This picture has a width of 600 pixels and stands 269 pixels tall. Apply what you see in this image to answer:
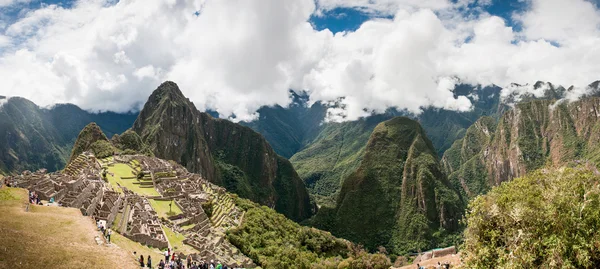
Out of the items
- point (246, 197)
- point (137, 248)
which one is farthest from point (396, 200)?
point (137, 248)

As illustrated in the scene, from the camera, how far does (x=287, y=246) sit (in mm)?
63000

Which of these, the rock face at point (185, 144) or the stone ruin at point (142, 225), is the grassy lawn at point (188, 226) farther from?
the rock face at point (185, 144)

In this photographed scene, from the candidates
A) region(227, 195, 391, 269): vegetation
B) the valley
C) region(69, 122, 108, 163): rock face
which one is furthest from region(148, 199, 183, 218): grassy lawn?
region(69, 122, 108, 163): rock face

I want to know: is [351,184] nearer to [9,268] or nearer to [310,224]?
[310,224]

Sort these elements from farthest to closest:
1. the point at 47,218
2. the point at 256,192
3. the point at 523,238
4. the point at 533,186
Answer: the point at 256,192 < the point at 47,218 < the point at 533,186 < the point at 523,238

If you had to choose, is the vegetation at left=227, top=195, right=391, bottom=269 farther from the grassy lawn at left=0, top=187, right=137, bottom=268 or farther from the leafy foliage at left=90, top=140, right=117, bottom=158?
the leafy foliage at left=90, top=140, right=117, bottom=158

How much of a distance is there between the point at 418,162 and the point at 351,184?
1246 inches

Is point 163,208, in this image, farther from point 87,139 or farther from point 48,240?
point 87,139

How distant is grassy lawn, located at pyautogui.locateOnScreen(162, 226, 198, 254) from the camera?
39719 mm

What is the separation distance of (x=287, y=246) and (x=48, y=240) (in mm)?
43958

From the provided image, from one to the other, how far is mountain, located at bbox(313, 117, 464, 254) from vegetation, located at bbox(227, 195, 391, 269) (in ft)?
188

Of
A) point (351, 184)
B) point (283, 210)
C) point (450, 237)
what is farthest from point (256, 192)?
point (450, 237)

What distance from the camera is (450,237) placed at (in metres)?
126

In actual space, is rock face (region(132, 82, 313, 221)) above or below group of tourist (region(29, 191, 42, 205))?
above
